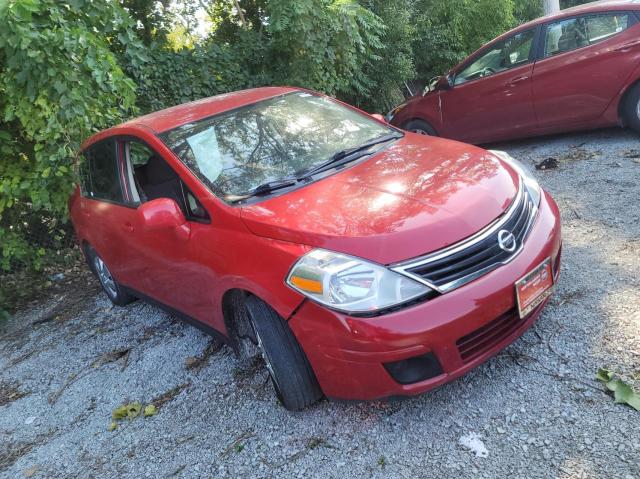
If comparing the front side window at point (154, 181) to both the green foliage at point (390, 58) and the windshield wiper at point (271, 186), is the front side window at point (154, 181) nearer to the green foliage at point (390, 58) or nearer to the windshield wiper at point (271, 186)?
the windshield wiper at point (271, 186)

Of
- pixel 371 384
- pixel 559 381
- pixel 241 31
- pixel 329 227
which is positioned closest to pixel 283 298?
pixel 329 227

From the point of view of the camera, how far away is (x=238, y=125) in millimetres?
3346

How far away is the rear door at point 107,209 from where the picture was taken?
3727 millimetres

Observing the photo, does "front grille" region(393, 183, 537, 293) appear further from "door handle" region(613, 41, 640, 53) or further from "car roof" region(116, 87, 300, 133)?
"door handle" region(613, 41, 640, 53)

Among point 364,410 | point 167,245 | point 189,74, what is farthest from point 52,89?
point 364,410

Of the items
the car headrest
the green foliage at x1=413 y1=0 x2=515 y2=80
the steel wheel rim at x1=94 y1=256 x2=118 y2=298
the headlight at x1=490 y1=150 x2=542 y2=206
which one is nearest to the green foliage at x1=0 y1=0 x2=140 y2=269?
the steel wheel rim at x1=94 y1=256 x2=118 y2=298

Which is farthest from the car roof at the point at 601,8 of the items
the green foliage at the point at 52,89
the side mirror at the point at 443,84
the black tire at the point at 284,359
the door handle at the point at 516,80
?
the black tire at the point at 284,359

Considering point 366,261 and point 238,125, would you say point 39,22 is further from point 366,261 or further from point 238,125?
point 366,261

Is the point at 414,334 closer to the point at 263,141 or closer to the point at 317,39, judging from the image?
the point at 263,141

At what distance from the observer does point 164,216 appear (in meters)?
2.90

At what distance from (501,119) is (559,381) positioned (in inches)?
164

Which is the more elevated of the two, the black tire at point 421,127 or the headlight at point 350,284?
the headlight at point 350,284

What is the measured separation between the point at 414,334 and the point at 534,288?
0.70m

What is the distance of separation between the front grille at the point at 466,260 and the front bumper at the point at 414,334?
0.12ft
